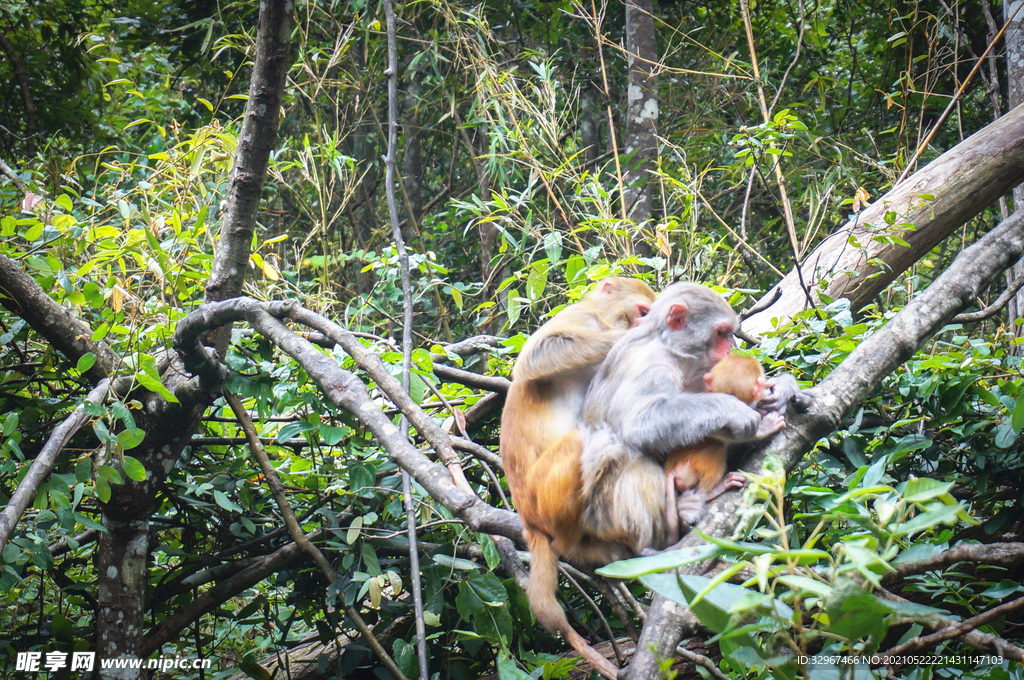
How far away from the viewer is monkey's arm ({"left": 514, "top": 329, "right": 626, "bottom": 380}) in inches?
123

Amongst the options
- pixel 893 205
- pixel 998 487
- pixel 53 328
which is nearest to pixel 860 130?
pixel 893 205

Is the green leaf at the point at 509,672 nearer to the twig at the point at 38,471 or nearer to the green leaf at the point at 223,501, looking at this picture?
the green leaf at the point at 223,501

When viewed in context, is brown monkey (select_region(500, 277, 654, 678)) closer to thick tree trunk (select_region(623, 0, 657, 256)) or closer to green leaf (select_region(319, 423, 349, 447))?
green leaf (select_region(319, 423, 349, 447))

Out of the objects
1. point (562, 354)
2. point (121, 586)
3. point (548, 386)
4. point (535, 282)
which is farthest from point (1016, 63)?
point (121, 586)

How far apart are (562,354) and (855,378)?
1.25 metres

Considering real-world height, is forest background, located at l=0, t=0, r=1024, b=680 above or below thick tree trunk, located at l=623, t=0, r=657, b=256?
below

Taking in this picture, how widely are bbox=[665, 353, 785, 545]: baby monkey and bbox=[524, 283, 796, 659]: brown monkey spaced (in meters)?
0.04

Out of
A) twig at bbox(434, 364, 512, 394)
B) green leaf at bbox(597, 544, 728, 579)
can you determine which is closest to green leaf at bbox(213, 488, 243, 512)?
twig at bbox(434, 364, 512, 394)

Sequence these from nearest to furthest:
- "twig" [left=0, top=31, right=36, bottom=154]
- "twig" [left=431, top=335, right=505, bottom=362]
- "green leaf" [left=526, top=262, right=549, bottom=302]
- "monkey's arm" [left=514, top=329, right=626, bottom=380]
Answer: "monkey's arm" [left=514, top=329, right=626, bottom=380] → "twig" [left=431, top=335, right=505, bottom=362] → "green leaf" [left=526, top=262, right=549, bottom=302] → "twig" [left=0, top=31, right=36, bottom=154]

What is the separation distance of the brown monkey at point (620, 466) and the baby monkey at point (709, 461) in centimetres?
4

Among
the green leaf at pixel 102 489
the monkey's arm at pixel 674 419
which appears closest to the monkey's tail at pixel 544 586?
the monkey's arm at pixel 674 419

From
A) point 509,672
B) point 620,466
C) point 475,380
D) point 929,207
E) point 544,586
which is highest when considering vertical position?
point 929,207

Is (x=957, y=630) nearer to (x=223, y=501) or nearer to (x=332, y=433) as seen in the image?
(x=332, y=433)

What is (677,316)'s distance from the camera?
3.11m
